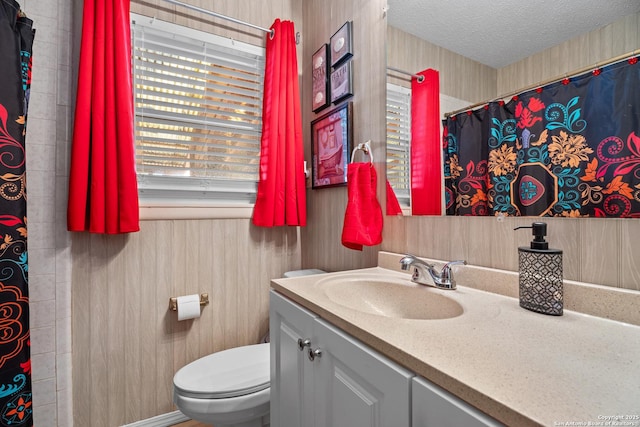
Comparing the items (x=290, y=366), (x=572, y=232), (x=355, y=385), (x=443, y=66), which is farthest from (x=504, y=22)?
(x=290, y=366)

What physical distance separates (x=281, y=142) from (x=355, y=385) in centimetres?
138

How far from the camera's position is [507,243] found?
894 millimetres

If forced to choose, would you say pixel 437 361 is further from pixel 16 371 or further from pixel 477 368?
pixel 16 371

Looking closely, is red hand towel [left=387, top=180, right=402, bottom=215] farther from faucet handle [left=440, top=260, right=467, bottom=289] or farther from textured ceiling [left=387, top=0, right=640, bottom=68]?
textured ceiling [left=387, top=0, right=640, bottom=68]

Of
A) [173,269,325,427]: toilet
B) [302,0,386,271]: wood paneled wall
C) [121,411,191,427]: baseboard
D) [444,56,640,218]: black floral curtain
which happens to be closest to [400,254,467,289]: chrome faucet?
[444,56,640,218]: black floral curtain

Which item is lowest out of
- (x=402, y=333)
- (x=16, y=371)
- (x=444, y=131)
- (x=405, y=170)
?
(x=16, y=371)

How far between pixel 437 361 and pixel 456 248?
2.07 feet

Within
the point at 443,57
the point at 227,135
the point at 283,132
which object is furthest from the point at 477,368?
the point at 227,135

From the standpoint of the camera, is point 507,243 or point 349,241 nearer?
point 507,243

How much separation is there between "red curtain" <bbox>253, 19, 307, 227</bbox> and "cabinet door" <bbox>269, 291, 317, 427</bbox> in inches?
29.7

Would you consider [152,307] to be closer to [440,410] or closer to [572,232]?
[440,410]

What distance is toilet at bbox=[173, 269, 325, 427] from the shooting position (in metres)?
1.14

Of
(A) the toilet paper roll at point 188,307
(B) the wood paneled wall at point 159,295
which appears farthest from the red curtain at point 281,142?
(A) the toilet paper roll at point 188,307

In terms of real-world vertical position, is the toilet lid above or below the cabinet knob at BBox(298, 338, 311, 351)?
below
